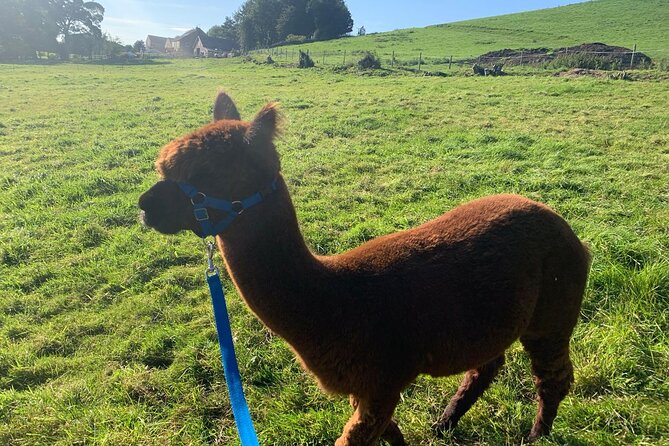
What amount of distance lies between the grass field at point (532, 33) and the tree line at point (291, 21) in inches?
906

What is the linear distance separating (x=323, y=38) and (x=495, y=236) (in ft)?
276

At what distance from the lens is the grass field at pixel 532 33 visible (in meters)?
39.7

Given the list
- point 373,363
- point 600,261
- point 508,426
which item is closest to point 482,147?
point 600,261

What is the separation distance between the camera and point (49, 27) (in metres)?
58.5

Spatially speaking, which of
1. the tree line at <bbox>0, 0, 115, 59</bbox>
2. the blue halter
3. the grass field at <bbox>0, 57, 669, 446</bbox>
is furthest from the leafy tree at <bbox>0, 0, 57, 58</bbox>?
the blue halter

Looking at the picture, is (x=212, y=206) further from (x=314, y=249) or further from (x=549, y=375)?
(x=314, y=249)

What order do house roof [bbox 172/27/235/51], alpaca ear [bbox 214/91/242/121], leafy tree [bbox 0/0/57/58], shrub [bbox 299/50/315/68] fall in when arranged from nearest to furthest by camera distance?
alpaca ear [bbox 214/91/242/121] → shrub [bbox 299/50/315/68] → leafy tree [bbox 0/0/57/58] → house roof [bbox 172/27/235/51]

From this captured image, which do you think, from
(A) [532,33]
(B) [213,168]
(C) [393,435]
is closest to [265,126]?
(B) [213,168]

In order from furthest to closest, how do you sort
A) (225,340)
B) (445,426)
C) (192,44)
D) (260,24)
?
(192,44) < (260,24) < (445,426) < (225,340)

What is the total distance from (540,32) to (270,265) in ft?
193

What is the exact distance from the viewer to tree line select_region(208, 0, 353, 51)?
82.5m

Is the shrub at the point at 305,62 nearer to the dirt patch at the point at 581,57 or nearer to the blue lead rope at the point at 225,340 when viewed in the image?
the dirt patch at the point at 581,57

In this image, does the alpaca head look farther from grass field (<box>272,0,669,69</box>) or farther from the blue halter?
grass field (<box>272,0,669,69</box>)

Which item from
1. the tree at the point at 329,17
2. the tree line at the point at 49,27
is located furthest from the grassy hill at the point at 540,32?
the tree line at the point at 49,27
